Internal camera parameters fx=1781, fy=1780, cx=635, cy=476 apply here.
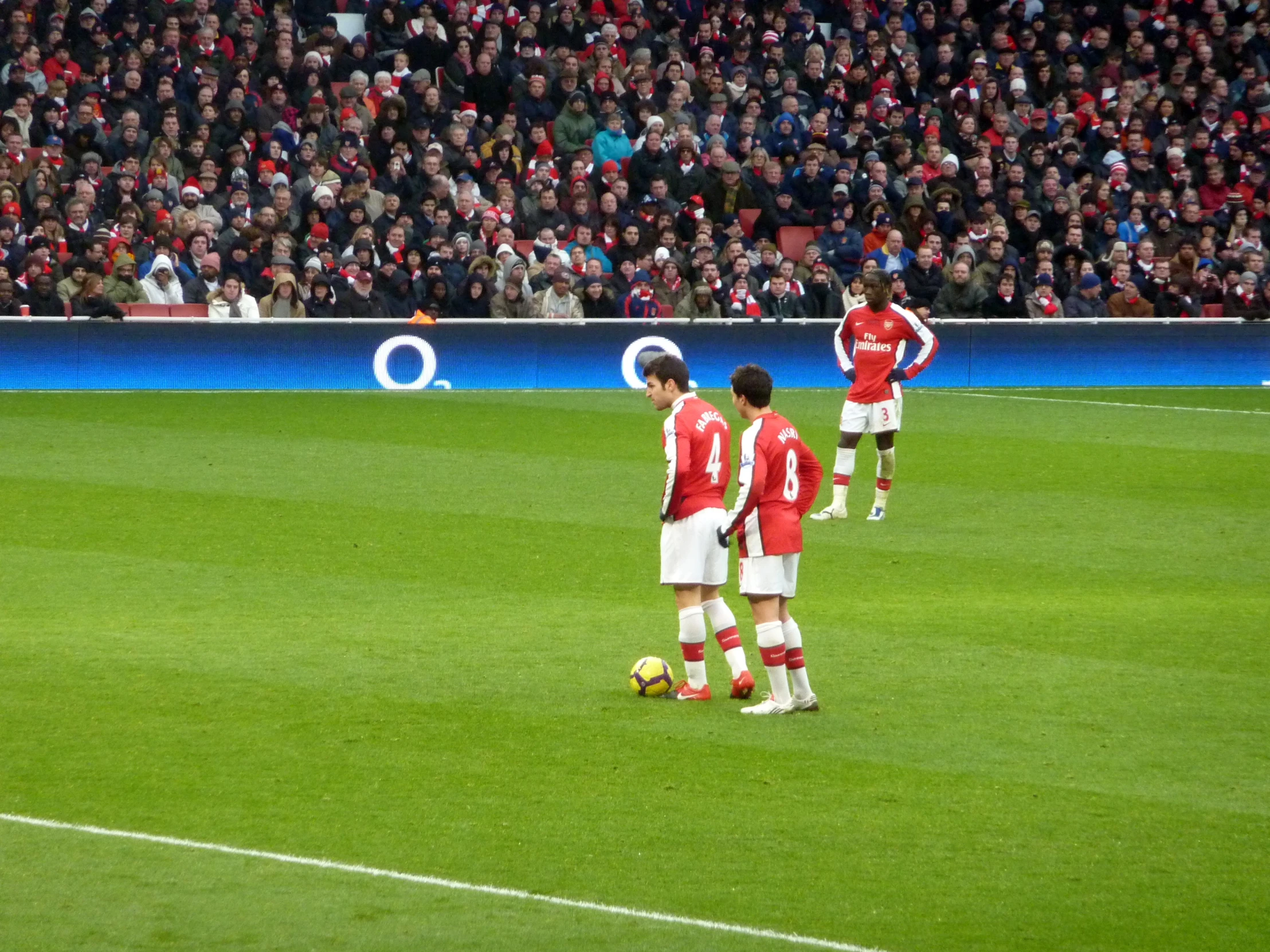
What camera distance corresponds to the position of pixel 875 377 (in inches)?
583

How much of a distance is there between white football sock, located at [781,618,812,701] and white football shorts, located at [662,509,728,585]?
1.35 feet

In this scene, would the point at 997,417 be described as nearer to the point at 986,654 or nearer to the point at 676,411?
the point at 986,654

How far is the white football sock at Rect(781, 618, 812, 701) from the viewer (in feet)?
27.4

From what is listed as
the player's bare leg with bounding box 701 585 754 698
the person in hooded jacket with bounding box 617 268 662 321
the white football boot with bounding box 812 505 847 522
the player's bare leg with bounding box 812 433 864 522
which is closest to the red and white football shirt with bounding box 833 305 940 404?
the player's bare leg with bounding box 812 433 864 522

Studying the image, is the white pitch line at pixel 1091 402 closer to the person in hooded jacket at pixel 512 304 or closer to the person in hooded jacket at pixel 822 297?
the person in hooded jacket at pixel 822 297

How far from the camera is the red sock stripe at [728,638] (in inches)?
343

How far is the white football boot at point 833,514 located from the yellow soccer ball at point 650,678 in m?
5.87

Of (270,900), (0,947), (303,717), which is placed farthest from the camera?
(303,717)

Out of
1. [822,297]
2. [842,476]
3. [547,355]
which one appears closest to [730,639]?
[842,476]

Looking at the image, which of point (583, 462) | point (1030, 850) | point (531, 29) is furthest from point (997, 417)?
point (1030, 850)

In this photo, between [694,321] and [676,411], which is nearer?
[676,411]

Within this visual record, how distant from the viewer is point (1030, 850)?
21.2ft

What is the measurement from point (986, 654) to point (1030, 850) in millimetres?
3309

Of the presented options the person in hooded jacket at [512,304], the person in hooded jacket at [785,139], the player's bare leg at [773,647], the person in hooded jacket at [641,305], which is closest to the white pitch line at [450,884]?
the player's bare leg at [773,647]
